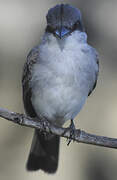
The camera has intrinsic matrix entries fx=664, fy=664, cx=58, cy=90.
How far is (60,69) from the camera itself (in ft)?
20.4

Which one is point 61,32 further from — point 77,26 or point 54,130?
point 54,130

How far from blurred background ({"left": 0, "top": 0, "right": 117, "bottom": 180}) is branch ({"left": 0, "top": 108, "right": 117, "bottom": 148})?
1454mm

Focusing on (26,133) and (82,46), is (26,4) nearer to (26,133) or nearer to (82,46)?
(26,133)

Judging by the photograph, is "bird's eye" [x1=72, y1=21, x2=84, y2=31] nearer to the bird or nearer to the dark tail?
the bird

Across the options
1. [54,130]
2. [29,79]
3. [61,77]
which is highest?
[61,77]

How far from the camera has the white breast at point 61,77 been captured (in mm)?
6211

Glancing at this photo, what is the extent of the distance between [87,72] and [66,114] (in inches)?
19.5

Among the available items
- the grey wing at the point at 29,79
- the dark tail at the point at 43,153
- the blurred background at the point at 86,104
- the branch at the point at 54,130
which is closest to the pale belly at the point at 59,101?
the grey wing at the point at 29,79

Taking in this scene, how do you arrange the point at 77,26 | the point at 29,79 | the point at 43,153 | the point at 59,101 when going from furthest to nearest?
the point at 43,153 → the point at 29,79 → the point at 59,101 → the point at 77,26

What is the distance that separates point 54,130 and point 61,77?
1.75ft

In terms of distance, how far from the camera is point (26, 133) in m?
7.69

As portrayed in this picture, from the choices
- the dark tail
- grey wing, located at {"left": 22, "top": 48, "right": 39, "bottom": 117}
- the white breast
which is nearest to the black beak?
the white breast

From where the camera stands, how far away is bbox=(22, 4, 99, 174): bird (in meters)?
6.12

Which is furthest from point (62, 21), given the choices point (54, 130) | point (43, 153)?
point (43, 153)
